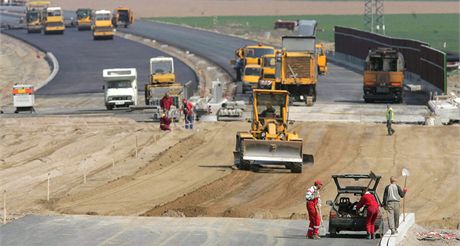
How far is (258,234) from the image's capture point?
984 inches

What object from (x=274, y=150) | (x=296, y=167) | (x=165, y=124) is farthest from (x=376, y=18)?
(x=274, y=150)

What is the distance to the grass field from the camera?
132m

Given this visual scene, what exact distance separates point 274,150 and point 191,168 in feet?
12.0

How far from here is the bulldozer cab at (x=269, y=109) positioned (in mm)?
36844

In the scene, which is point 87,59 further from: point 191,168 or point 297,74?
point 191,168

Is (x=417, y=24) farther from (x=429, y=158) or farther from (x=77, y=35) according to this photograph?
(x=429, y=158)

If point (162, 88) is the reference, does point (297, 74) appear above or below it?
above

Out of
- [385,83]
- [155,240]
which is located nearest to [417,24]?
[385,83]

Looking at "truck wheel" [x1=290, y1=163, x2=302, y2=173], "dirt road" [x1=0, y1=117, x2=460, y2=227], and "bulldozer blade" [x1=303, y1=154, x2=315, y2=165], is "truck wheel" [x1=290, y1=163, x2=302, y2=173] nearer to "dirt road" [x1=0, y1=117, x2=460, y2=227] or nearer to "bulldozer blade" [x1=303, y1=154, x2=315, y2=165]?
"dirt road" [x1=0, y1=117, x2=460, y2=227]

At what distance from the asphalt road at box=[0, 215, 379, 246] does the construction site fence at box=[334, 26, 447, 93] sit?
37.3 metres

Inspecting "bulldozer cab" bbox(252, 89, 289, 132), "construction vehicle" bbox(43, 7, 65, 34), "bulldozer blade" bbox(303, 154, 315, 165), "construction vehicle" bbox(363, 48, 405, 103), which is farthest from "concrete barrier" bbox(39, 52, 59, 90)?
"bulldozer blade" bbox(303, 154, 315, 165)

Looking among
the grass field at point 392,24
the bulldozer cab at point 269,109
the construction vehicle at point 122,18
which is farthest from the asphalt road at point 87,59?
the bulldozer cab at point 269,109

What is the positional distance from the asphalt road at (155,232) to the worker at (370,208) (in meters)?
0.27

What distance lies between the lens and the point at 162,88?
5866 cm
